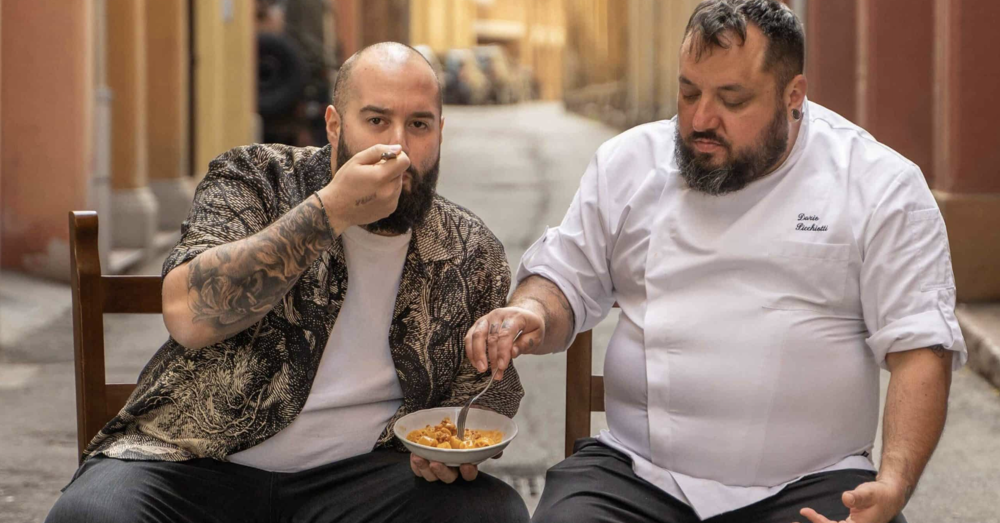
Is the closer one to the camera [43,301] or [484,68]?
[43,301]

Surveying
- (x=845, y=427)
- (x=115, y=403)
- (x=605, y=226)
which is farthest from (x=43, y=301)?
(x=845, y=427)

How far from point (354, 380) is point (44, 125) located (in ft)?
18.2

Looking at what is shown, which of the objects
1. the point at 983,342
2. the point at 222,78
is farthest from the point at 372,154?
the point at 222,78

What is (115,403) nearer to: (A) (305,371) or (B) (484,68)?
(A) (305,371)

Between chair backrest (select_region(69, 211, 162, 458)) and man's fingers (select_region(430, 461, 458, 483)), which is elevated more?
chair backrest (select_region(69, 211, 162, 458))

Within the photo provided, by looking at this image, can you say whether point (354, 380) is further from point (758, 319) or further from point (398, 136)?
point (758, 319)

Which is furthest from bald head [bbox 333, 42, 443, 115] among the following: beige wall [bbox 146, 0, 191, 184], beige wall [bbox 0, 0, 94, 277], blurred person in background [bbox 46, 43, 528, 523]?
beige wall [bbox 146, 0, 191, 184]

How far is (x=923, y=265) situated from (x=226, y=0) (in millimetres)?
10106

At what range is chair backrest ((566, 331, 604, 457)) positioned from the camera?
267 centimetres

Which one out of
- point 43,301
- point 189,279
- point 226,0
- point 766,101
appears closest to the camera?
point 189,279

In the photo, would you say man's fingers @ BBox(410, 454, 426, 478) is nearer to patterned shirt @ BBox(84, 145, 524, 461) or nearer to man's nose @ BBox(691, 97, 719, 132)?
patterned shirt @ BBox(84, 145, 524, 461)

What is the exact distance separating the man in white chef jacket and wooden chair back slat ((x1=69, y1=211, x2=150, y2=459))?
2.71 feet

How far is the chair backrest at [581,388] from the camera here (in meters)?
2.67

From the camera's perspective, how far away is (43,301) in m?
6.84
